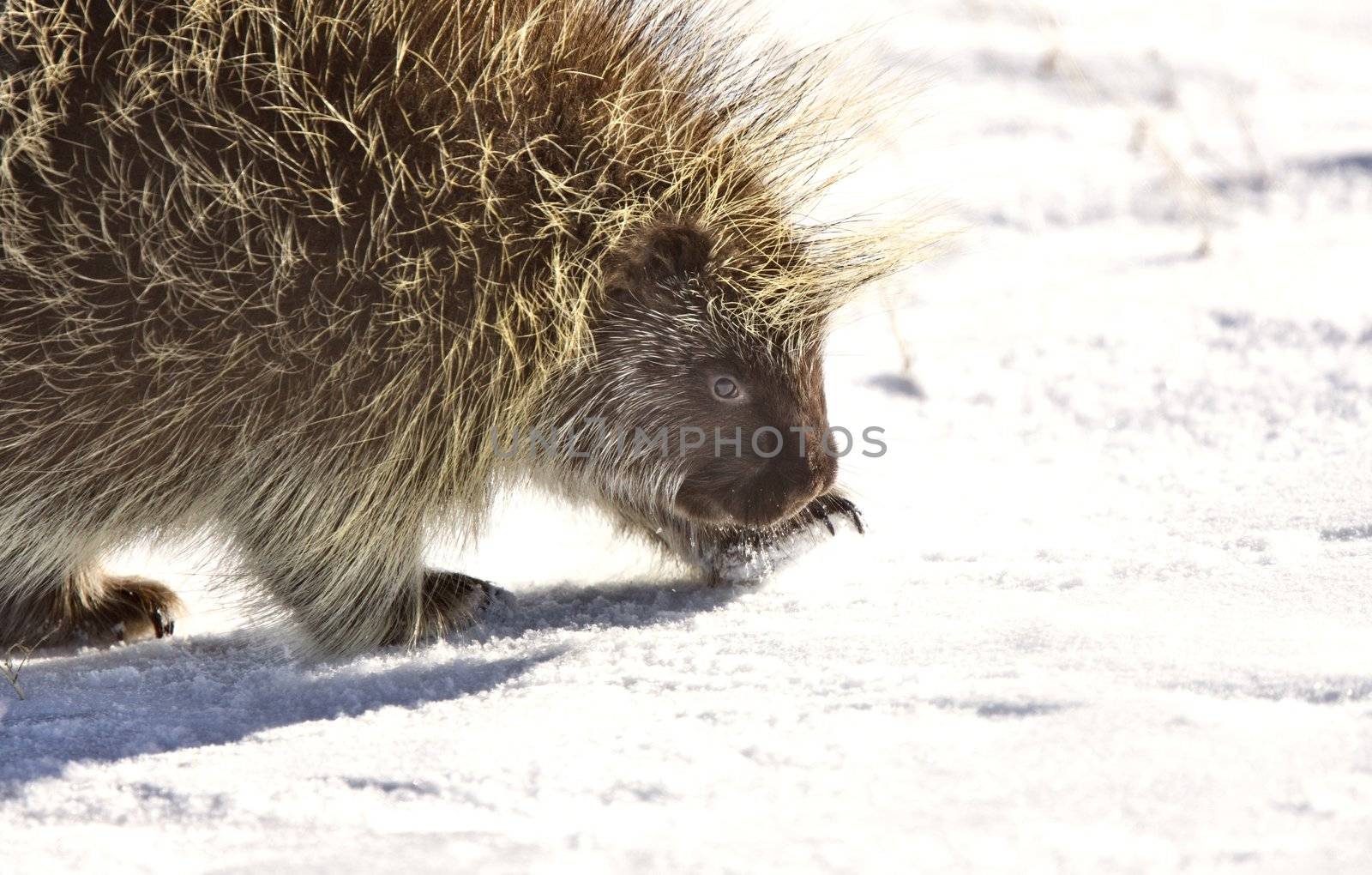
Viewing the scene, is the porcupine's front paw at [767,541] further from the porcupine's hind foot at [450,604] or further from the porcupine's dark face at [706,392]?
the porcupine's hind foot at [450,604]

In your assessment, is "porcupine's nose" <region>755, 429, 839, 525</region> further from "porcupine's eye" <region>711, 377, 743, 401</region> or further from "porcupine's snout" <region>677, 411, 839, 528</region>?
"porcupine's eye" <region>711, 377, 743, 401</region>

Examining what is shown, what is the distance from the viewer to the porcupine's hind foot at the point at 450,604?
2.45 meters

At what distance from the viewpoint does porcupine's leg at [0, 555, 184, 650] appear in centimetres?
260

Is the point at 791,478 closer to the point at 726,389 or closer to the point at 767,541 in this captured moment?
the point at 726,389

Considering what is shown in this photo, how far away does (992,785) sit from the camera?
1.36m

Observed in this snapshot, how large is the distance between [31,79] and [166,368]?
0.48 metres

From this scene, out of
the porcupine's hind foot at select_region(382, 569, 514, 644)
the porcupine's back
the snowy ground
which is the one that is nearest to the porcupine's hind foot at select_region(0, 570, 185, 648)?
the snowy ground

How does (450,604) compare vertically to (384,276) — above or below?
below

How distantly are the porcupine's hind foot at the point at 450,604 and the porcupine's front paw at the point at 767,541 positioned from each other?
0.41 m

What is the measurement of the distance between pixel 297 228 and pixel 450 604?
746 mm

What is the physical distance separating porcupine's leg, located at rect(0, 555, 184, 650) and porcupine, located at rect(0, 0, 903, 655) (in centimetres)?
4

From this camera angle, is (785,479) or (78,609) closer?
(785,479)

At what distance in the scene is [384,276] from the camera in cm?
215

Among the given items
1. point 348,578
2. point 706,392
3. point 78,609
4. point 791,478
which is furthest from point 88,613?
point 791,478
